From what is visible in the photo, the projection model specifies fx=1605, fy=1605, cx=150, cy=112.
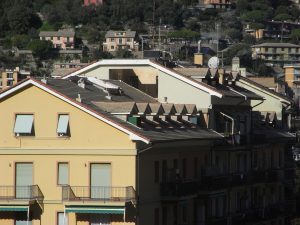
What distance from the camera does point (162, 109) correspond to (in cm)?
4884

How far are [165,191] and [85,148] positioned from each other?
3.32 metres

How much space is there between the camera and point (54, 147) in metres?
47.1

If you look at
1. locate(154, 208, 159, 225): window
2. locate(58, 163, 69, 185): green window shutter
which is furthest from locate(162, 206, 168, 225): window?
locate(58, 163, 69, 185): green window shutter

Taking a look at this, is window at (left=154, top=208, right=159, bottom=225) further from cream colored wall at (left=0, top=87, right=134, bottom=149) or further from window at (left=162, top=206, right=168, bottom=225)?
cream colored wall at (left=0, top=87, right=134, bottom=149)

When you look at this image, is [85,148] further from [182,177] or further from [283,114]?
[283,114]

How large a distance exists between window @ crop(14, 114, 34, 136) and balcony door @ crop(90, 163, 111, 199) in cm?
241

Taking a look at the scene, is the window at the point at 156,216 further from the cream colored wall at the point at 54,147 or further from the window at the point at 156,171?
the cream colored wall at the point at 54,147

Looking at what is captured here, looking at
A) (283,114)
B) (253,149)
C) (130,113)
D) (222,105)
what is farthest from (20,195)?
(283,114)

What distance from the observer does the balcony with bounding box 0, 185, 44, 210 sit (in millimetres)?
46562

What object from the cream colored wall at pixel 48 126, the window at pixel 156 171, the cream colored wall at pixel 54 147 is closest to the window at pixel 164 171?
the window at pixel 156 171

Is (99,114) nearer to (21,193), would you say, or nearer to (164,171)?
(21,193)

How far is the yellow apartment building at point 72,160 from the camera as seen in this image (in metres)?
45.7

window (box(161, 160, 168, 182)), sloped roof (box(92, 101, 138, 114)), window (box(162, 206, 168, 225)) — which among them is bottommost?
window (box(162, 206, 168, 225))

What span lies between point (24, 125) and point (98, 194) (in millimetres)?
3494
